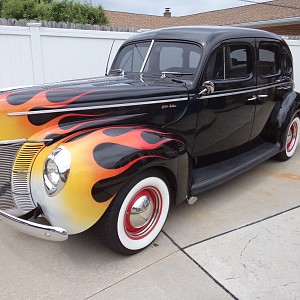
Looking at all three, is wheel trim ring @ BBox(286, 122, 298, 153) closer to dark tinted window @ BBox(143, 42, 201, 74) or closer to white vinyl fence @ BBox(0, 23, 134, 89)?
dark tinted window @ BBox(143, 42, 201, 74)

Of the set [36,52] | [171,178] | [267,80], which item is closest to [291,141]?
[267,80]

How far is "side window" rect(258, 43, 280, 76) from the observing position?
4.12m

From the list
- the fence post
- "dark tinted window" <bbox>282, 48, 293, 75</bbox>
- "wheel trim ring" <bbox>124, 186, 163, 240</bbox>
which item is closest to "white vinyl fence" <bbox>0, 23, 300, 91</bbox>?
the fence post

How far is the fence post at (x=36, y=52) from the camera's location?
5902 millimetres

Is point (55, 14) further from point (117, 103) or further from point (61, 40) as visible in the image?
point (117, 103)

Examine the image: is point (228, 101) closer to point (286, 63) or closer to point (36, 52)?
point (286, 63)

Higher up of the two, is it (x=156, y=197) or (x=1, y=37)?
(x=1, y=37)

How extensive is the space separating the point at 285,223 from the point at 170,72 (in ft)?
6.22

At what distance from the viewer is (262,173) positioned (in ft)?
14.9

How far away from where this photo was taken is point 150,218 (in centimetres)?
286

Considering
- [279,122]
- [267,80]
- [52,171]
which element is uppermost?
[267,80]

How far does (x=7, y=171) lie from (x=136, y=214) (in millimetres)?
1057

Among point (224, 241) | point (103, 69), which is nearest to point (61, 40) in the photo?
point (103, 69)

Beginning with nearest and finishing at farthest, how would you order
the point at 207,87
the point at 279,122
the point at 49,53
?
1. the point at 207,87
2. the point at 279,122
3. the point at 49,53
